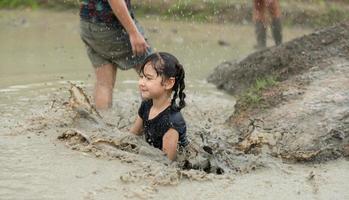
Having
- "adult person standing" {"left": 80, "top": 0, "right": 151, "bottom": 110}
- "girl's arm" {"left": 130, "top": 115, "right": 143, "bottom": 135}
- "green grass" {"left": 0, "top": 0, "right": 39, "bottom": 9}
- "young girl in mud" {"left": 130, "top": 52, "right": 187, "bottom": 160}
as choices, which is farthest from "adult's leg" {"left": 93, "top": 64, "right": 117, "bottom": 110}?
"green grass" {"left": 0, "top": 0, "right": 39, "bottom": 9}

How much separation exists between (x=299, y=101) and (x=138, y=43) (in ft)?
4.23

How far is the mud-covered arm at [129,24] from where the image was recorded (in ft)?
15.1

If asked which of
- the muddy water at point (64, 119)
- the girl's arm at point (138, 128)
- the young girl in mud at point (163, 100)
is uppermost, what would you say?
the young girl in mud at point (163, 100)

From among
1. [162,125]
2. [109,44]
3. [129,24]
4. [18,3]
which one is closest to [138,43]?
[129,24]

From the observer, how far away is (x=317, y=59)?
19.6 feet

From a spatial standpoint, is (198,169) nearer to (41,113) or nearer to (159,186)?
(159,186)

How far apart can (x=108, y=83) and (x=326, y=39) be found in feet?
8.04

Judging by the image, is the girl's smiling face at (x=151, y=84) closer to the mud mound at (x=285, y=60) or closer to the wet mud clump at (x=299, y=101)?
the wet mud clump at (x=299, y=101)

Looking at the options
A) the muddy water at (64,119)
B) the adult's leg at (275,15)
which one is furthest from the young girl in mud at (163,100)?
the adult's leg at (275,15)

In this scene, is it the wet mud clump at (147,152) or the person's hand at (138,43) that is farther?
the person's hand at (138,43)

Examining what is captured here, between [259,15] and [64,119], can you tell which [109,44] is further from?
[259,15]

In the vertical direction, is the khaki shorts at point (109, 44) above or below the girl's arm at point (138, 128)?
above

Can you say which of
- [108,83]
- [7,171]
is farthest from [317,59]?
[7,171]

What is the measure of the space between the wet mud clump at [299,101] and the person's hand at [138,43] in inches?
35.6
